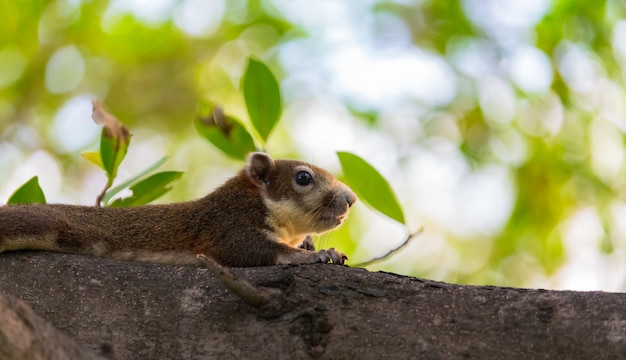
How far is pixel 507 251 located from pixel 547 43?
6.80 ft

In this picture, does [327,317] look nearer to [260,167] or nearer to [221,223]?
[221,223]

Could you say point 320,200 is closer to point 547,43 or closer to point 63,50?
point 547,43

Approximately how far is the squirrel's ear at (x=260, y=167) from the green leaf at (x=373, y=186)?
1.11m

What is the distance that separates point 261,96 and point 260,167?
89 centimetres

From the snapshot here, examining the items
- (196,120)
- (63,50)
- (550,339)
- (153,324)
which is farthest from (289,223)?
(63,50)

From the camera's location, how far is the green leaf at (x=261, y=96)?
15.2ft

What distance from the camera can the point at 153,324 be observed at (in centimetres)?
341

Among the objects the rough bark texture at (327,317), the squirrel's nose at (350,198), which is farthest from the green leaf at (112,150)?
the squirrel's nose at (350,198)

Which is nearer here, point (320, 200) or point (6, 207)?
point (6, 207)

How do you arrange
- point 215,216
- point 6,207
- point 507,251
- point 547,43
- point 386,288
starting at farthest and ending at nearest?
1. point 507,251
2. point 547,43
3. point 215,216
4. point 6,207
5. point 386,288

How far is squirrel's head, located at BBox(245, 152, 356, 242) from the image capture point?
17.4 feet

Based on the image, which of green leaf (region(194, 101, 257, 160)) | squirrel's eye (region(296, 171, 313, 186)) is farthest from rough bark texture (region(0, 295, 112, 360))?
squirrel's eye (region(296, 171, 313, 186))

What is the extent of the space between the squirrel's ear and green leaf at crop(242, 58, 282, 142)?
0.70 m

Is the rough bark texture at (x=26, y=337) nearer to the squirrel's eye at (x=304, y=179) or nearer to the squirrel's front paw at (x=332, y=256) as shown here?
the squirrel's front paw at (x=332, y=256)
